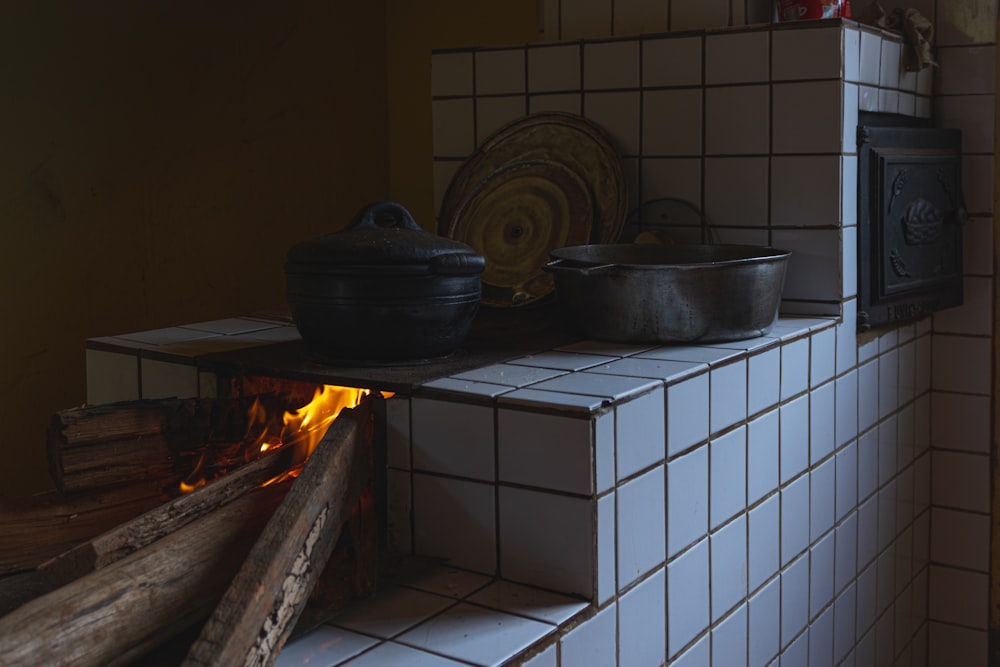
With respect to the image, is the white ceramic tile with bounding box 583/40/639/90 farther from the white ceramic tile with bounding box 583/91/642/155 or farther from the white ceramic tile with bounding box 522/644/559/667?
the white ceramic tile with bounding box 522/644/559/667

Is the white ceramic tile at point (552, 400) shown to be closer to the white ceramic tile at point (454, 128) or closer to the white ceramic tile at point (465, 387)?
the white ceramic tile at point (465, 387)

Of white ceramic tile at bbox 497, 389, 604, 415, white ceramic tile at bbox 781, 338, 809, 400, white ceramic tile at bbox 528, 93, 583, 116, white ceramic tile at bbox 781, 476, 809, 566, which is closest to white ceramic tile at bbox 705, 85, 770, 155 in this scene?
white ceramic tile at bbox 528, 93, 583, 116

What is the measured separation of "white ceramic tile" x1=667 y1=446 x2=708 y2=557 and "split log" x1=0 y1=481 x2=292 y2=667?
0.58 meters

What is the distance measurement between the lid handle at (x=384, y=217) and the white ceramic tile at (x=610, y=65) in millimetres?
658

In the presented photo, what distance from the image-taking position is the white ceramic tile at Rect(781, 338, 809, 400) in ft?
6.42

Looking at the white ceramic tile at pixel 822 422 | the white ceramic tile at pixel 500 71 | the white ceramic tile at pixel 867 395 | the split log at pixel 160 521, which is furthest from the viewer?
the white ceramic tile at pixel 500 71

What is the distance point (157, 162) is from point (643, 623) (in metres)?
2.26

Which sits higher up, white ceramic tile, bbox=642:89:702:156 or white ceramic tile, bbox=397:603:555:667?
white ceramic tile, bbox=642:89:702:156

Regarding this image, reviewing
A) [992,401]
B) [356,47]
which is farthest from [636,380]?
[356,47]

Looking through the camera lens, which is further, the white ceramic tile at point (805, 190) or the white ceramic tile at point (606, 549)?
the white ceramic tile at point (805, 190)

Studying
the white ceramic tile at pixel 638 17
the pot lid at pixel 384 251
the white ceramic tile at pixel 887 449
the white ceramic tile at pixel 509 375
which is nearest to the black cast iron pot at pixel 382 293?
the pot lid at pixel 384 251

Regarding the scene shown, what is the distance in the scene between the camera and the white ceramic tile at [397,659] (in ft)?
4.31

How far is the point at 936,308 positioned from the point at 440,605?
1487mm

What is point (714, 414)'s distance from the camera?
175 cm
